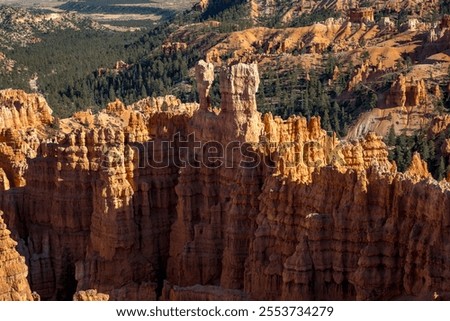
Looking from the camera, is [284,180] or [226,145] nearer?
[284,180]

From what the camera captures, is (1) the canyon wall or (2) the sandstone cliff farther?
(2) the sandstone cliff

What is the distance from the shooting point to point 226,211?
35969 millimetres

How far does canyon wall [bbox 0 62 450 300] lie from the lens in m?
27.9

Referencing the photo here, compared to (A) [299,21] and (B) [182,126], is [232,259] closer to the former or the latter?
(B) [182,126]

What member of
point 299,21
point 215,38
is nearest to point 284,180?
point 215,38

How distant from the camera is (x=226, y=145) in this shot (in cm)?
3653

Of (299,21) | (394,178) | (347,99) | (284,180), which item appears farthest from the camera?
(299,21)

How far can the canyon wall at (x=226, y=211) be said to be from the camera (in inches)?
1097

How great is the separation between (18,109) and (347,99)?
3896cm

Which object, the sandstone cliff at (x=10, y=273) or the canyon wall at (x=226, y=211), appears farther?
the sandstone cliff at (x=10, y=273)

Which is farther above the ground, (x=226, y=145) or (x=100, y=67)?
(x=226, y=145)

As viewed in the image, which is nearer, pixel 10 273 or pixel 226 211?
pixel 10 273

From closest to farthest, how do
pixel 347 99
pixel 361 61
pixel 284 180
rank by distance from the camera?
pixel 284 180, pixel 347 99, pixel 361 61

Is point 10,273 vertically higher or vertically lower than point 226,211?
lower
